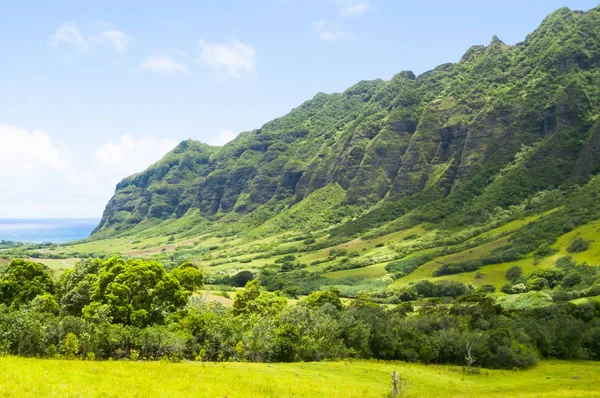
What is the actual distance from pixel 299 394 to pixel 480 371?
51106 millimetres

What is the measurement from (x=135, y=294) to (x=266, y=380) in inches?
1494

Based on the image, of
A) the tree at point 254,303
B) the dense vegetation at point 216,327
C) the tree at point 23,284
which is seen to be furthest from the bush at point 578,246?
the tree at point 23,284

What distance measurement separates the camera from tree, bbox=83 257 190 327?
242 ft

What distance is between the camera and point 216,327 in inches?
2950

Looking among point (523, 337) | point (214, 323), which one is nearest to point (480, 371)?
point (523, 337)

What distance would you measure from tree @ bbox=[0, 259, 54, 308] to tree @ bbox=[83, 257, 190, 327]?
16.7m

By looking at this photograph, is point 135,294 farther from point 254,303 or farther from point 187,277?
point 254,303

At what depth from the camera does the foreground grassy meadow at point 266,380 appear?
35.2m

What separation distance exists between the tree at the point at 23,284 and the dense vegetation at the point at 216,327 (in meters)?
0.20

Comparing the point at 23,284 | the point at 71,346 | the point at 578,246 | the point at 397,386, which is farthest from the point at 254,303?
the point at 578,246

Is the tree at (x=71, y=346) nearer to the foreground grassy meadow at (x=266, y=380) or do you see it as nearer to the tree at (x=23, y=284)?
the foreground grassy meadow at (x=266, y=380)

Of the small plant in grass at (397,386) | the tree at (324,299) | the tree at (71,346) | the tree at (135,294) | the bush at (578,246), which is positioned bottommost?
the tree at (324,299)

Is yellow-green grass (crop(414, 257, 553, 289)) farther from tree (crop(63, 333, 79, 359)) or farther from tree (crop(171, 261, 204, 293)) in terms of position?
tree (crop(63, 333, 79, 359))

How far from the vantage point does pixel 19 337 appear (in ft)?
193
